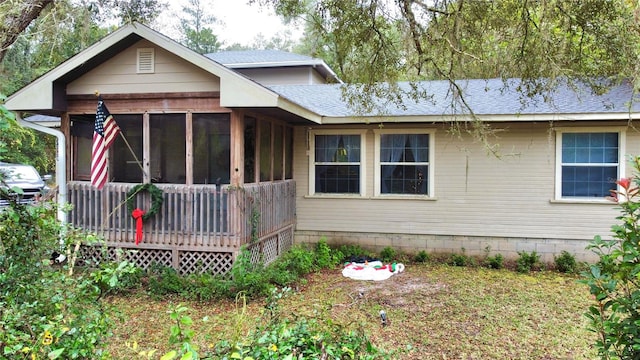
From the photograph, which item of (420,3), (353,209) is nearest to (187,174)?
(353,209)

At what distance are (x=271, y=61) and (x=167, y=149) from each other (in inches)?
330

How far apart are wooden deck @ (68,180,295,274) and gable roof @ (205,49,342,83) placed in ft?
25.7

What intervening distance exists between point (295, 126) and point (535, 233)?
533 cm

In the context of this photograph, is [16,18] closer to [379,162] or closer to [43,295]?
[43,295]

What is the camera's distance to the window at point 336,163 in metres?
8.91

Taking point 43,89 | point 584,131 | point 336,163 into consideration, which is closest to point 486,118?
point 584,131

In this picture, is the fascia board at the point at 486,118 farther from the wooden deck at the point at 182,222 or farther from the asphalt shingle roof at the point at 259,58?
the asphalt shingle roof at the point at 259,58

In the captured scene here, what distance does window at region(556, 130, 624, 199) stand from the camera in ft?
25.7

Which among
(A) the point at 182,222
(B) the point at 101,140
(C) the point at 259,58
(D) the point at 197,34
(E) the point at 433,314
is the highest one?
(D) the point at 197,34

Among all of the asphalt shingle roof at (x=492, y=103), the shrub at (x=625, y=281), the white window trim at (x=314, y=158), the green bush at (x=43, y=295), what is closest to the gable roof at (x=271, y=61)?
the asphalt shingle roof at (x=492, y=103)

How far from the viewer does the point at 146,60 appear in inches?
257

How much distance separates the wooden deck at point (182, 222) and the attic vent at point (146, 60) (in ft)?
5.96

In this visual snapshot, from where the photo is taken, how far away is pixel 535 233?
8.20 metres

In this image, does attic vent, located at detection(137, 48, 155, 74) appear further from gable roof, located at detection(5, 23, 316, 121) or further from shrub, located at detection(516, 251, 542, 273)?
shrub, located at detection(516, 251, 542, 273)
